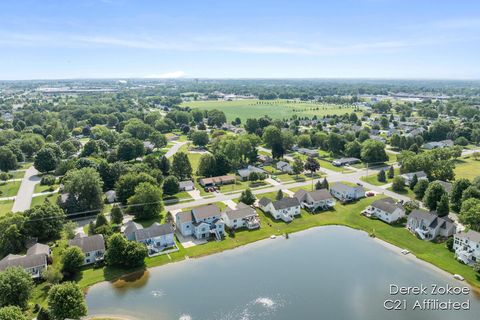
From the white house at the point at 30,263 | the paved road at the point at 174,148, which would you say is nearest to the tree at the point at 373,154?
the paved road at the point at 174,148

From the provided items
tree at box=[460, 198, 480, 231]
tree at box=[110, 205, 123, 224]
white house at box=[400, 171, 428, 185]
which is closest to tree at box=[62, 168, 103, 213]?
tree at box=[110, 205, 123, 224]

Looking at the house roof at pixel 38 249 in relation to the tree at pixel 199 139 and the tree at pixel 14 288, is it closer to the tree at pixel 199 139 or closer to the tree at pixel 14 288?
the tree at pixel 14 288

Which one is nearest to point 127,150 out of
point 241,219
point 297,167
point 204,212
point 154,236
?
point 297,167

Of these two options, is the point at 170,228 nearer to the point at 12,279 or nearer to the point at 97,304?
the point at 97,304

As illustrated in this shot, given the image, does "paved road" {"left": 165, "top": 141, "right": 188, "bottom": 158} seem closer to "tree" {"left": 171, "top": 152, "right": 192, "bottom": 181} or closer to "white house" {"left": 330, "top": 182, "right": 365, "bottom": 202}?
"tree" {"left": 171, "top": 152, "right": 192, "bottom": 181}

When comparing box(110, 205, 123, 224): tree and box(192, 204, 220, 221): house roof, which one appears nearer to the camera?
box(192, 204, 220, 221): house roof
